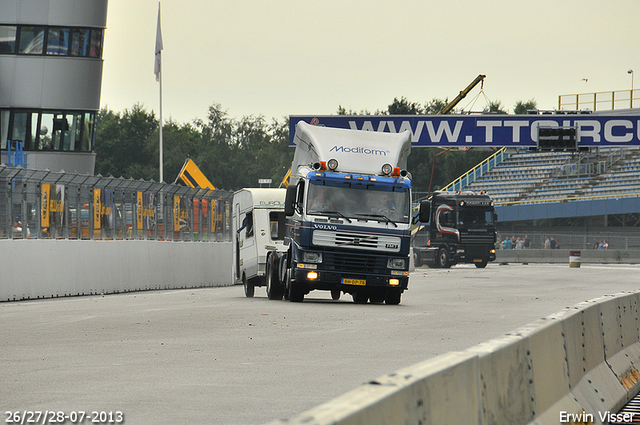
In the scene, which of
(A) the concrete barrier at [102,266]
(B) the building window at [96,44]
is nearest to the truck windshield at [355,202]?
(A) the concrete barrier at [102,266]

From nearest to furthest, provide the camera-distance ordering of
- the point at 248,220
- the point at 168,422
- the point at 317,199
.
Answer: the point at 168,422, the point at 317,199, the point at 248,220

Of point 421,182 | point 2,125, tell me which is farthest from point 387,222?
point 421,182

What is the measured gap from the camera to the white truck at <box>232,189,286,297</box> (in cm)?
2497

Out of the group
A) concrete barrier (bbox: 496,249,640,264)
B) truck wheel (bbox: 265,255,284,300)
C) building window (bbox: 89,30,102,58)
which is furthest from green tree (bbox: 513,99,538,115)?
truck wheel (bbox: 265,255,284,300)

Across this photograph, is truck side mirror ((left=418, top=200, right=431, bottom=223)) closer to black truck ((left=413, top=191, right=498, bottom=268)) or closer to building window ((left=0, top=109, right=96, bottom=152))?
building window ((left=0, top=109, right=96, bottom=152))

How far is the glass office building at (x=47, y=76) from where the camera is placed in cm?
4412

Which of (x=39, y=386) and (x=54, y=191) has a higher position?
(x=54, y=191)

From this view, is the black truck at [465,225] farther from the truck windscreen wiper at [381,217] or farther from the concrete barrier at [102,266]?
the truck windscreen wiper at [381,217]

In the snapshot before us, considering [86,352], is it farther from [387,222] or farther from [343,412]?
[387,222]

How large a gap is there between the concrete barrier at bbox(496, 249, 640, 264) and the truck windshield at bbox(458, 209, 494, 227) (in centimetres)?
910

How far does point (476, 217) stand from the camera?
52.2 meters

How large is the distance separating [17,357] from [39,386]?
2425 millimetres

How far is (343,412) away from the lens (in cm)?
321

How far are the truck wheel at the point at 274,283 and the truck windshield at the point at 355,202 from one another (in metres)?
3.20
